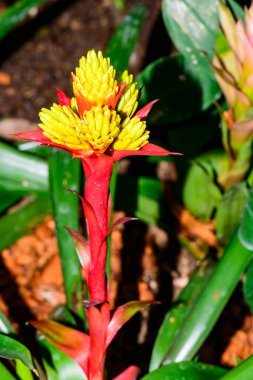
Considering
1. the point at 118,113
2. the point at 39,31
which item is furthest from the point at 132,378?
the point at 39,31

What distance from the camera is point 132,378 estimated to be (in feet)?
3.56

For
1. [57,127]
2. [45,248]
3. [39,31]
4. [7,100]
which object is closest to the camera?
[57,127]

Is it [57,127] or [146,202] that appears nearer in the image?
[57,127]

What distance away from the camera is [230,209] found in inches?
58.3

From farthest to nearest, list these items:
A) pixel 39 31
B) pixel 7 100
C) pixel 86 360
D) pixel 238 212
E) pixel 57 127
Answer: pixel 39 31 → pixel 7 100 → pixel 238 212 → pixel 86 360 → pixel 57 127

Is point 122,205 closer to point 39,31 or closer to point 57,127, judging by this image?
point 57,127

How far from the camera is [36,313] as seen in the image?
1.58m

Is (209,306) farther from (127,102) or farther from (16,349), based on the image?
(127,102)

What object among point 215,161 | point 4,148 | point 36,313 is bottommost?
point 36,313

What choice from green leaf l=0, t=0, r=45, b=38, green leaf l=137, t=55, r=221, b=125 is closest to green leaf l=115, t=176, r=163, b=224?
green leaf l=137, t=55, r=221, b=125

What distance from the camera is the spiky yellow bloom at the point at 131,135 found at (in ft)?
2.38

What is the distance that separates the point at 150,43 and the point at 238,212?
1.13 metres

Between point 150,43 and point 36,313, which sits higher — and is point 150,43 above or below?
above

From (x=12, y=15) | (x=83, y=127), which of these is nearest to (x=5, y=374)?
(x=83, y=127)
